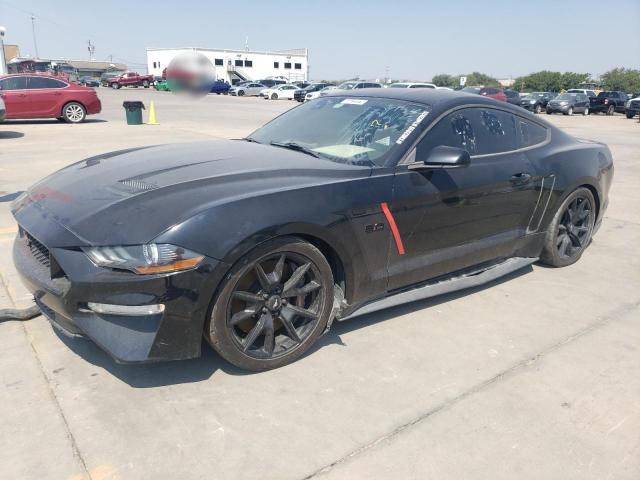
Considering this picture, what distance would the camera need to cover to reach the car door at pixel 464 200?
332cm

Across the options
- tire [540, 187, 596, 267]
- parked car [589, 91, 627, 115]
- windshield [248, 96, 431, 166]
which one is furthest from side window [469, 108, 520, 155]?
parked car [589, 91, 627, 115]

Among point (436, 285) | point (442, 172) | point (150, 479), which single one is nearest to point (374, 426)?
point (150, 479)

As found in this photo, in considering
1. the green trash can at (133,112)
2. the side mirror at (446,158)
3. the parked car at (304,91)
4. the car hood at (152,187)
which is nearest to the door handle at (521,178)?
the side mirror at (446,158)

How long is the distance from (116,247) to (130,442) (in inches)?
34.9

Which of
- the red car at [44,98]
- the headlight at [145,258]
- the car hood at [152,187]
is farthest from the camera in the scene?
the red car at [44,98]

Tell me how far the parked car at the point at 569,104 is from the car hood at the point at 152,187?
32197 millimetres

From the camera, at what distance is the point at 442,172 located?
11.3ft

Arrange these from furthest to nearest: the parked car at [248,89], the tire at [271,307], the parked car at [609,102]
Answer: the parked car at [248,89] < the parked car at [609,102] < the tire at [271,307]

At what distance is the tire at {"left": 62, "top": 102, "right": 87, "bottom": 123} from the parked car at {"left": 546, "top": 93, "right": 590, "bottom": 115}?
26.6 metres

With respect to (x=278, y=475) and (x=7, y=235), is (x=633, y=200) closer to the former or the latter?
(x=278, y=475)

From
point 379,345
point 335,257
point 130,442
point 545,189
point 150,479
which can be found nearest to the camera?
point 150,479

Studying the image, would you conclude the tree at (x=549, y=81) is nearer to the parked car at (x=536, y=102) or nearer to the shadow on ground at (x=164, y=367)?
the parked car at (x=536, y=102)

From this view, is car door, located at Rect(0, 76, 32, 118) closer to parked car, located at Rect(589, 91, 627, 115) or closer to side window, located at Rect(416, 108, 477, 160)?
side window, located at Rect(416, 108, 477, 160)

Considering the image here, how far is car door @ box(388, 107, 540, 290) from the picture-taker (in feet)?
10.9
